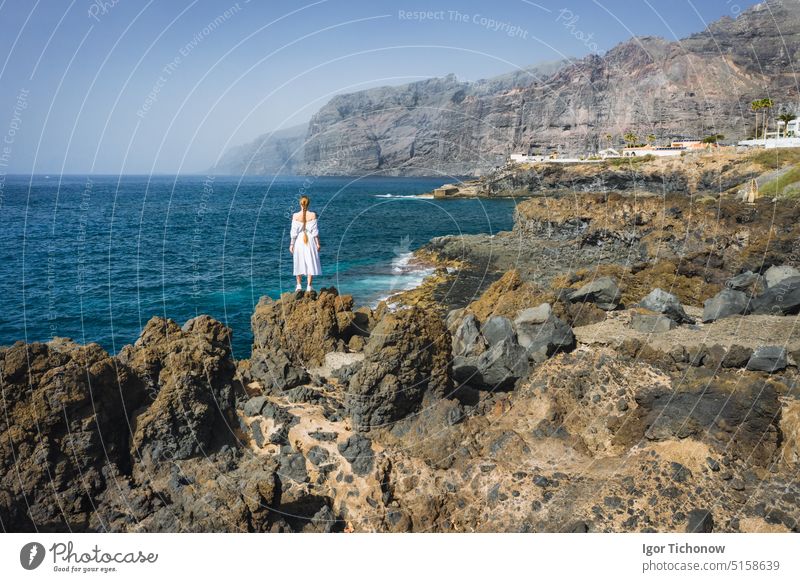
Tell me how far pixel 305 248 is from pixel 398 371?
14.8 feet

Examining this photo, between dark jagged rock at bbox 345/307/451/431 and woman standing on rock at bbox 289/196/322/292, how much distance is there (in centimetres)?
329

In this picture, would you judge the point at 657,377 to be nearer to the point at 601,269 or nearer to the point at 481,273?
the point at 601,269

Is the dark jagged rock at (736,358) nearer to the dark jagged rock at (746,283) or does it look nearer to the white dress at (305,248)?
the dark jagged rock at (746,283)

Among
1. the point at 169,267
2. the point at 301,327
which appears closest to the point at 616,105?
the point at 169,267

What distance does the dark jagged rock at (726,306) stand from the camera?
17.5 m

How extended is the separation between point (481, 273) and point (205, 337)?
28096mm

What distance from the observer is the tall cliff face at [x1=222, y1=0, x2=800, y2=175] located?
14188 centimetres

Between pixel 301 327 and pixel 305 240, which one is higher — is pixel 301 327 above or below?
below

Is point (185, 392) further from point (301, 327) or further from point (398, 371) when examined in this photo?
point (301, 327)

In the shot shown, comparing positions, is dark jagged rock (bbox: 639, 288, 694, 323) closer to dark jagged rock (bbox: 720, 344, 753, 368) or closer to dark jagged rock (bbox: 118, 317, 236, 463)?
dark jagged rock (bbox: 720, 344, 753, 368)

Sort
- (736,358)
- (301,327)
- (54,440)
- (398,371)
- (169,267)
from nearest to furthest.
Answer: (54,440) → (398,371) → (736,358) → (301,327) → (169,267)

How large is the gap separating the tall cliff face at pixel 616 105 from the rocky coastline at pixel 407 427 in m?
123

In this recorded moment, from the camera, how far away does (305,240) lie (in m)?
13.7

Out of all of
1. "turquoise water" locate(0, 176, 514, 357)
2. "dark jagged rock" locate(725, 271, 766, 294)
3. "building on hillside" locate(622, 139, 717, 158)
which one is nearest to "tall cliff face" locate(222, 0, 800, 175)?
"building on hillside" locate(622, 139, 717, 158)
